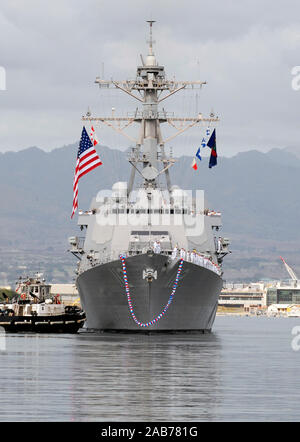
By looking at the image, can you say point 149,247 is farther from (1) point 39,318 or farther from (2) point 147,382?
(2) point 147,382

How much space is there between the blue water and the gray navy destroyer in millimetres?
4843

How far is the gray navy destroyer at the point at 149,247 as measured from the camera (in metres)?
66.2

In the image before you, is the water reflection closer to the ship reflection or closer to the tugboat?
the ship reflection

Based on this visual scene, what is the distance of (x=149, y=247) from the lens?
66.1 meters

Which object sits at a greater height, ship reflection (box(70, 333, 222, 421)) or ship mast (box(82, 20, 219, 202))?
ship mast (box(82, 20, 219, 202))

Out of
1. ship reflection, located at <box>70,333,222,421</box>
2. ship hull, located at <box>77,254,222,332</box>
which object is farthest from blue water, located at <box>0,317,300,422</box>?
ship hull, located at <box>77,254,222,332</box>

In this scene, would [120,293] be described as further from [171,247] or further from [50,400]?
[50,400]

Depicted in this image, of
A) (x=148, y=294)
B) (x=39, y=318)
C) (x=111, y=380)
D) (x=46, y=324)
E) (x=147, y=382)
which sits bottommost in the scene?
(x=147, y=382)

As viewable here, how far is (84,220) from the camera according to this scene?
7781 centimetres

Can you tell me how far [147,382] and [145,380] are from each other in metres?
0.72

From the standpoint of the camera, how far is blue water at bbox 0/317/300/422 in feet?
102

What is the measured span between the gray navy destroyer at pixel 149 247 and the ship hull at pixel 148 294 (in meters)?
0.05

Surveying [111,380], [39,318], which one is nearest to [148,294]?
[39,318]

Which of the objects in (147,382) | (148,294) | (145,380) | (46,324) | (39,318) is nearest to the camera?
(147,382)
